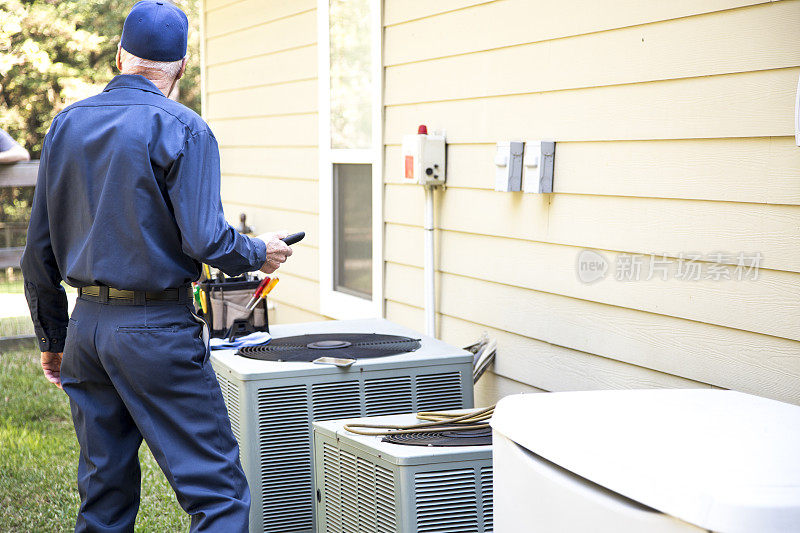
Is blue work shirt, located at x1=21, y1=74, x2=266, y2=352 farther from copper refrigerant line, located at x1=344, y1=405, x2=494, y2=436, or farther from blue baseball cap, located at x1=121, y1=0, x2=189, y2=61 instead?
copper refrigerant line, located at x1=344, y1=405, x2=494, y2=436

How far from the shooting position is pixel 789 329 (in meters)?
2.38

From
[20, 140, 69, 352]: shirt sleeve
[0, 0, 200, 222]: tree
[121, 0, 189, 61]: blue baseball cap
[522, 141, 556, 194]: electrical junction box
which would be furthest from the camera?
[0, 0, 200, 222]: tree

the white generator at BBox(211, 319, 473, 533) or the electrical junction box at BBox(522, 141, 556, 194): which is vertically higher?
the electrical junction box at BBox(522, 141, 556, 194)

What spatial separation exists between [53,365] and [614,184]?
74.8 inches

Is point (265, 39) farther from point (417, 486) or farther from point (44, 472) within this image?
point (417, 486)

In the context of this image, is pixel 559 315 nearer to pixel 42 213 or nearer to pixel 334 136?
pixel 42 213

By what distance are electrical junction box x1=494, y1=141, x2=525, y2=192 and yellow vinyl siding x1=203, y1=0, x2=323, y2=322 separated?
2.08 m

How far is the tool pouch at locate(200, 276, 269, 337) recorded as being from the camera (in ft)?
12.3

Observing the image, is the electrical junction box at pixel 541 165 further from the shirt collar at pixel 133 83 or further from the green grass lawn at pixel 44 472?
the green grass lawn at pixel 44 472

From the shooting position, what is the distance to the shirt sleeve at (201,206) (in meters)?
2.40

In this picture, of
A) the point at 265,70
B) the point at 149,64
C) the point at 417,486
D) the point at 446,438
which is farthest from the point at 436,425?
the point at 265,70

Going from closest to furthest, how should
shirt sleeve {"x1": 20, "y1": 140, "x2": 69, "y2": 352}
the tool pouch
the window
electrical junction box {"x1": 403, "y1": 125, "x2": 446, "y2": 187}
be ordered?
shirt sleeve {"x1": 20, "y1": 140, "x2": 69, "y2": 352}, the tool pouch, electrical junction box {"x1": 403, "y1": 125, "x2": 446, "y2": 187}, the window

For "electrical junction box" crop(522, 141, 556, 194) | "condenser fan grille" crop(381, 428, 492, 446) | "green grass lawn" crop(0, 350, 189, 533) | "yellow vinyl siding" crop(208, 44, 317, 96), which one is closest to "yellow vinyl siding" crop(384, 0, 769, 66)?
"electrical junction box" crop(522, 141, 556, 194)

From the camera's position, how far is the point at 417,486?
8.02ft
